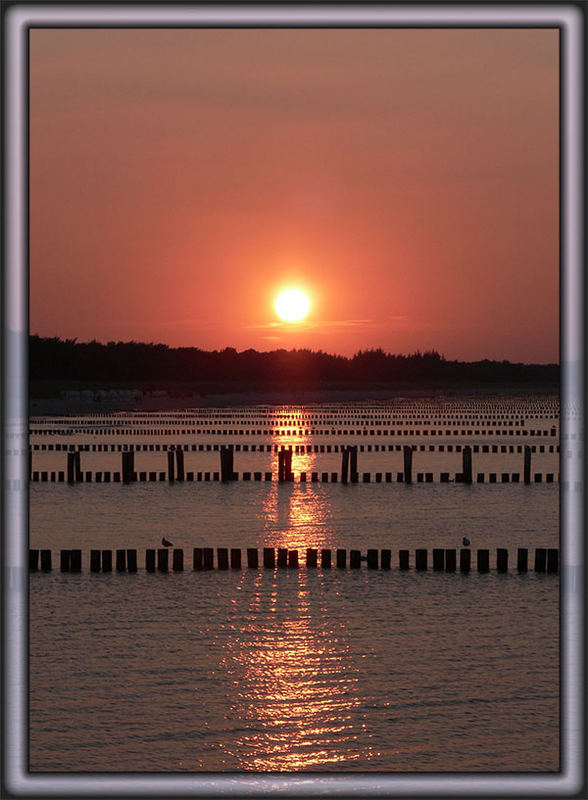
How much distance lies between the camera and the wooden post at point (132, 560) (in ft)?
96.5

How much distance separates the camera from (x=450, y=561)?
97.1 ft

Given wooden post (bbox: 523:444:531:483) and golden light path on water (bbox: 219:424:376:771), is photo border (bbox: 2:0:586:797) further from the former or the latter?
wooden post (bbox: 523:444:531:483)

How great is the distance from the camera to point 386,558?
29641 millimetres

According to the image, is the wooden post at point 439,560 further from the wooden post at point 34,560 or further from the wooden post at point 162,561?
the wooden post at point 34,560

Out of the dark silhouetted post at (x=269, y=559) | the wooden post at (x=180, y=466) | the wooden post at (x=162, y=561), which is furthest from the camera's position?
the wooden post at (x=180, y=466)

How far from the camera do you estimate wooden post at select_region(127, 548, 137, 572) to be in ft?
96.5

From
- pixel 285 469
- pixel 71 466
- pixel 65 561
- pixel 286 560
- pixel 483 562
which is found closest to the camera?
pixel 483 562

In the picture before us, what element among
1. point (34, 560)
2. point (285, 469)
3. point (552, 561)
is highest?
point (285, 469)

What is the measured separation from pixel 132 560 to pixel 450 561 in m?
8.44

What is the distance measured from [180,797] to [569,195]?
230 inches

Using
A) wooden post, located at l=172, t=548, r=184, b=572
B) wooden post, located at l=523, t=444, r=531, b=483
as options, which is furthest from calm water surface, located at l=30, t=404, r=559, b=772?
wooden post, located at l=523, t=444, r=531, b=483

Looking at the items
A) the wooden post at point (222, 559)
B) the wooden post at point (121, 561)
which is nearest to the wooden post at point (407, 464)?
the wooden post at point (222, 559)

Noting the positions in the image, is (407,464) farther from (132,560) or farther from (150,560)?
(132,560)

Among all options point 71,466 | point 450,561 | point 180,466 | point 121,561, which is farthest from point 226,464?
point 450,561
